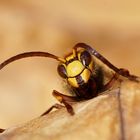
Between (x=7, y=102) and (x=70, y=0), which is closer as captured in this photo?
(x=7, y=102)

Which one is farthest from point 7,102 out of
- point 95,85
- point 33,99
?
point 95,85

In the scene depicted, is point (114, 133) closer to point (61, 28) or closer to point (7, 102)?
point (7, 102)

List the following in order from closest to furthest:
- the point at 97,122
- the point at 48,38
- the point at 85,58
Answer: the point at 97,122 < the point at 85,58 < the point at 48,38

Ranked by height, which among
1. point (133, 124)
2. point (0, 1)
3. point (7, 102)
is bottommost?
point (133, 124)

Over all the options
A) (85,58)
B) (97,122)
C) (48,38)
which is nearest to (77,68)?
(85,58)

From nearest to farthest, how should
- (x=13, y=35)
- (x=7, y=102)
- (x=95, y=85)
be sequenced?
(x=95, y=85) → (x=7, y=102) → (x=13, y=35)

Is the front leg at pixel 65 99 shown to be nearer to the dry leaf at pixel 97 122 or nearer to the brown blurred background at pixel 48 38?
the dry leaf at pixel 97 122

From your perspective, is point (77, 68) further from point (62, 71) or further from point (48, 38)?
point (48, 38)

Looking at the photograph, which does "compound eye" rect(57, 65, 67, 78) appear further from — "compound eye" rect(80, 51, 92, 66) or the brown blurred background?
the brown blurred background
